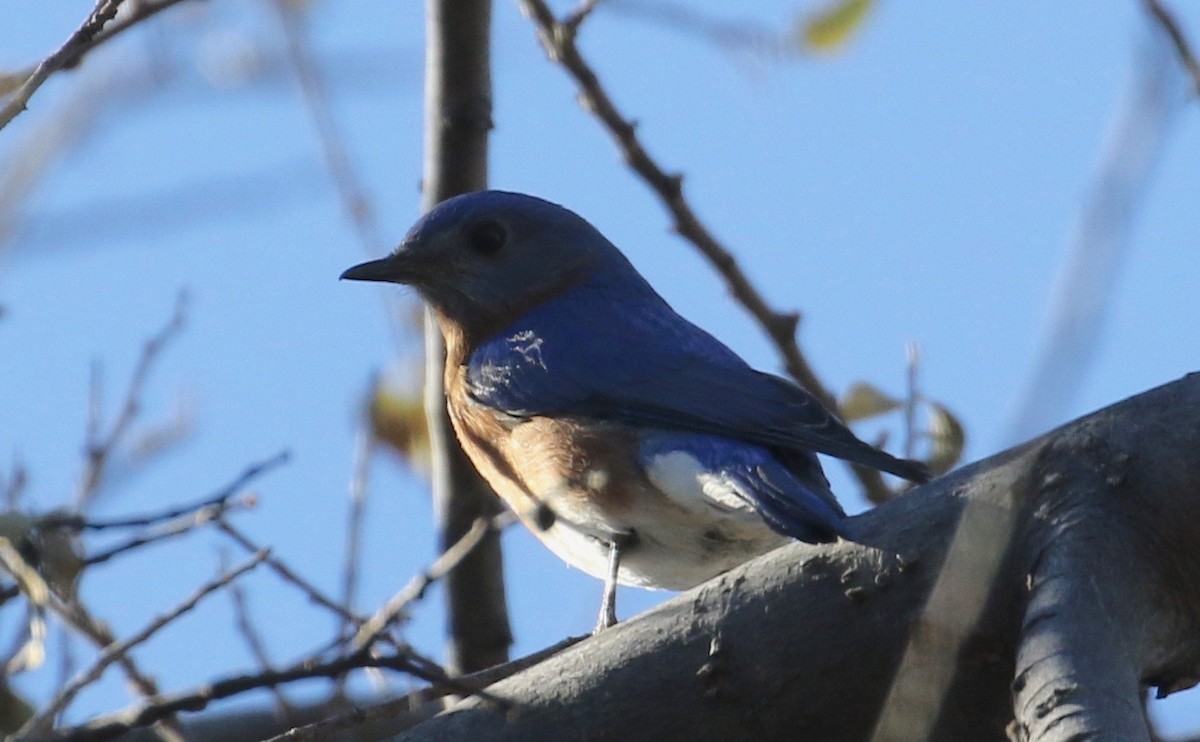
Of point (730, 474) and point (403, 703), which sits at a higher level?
point (730, 474)

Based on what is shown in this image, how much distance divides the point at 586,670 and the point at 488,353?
2.34 metres

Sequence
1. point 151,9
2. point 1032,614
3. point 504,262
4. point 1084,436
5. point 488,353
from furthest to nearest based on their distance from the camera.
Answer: point 504,262 < point 488,353 < point 151,9 < point 1084,436 < point 1032,614

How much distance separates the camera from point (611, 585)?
4180mm

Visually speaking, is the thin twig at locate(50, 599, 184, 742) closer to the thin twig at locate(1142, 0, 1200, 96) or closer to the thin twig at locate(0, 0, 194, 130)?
the thin twig at locate(0, 0, 194, 130)

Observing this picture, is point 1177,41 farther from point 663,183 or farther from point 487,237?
point 487,237

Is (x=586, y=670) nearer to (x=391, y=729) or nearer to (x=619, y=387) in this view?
(x=391, y=729)

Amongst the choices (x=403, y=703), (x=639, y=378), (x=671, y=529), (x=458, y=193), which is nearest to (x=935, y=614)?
(x=403, y=703)

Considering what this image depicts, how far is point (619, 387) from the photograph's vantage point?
457cm

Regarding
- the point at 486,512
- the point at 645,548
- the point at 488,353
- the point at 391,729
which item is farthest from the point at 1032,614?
the point at 488,353

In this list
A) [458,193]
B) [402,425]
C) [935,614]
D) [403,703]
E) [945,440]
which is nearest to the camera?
[935,614]

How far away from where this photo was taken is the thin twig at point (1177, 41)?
9.54ft

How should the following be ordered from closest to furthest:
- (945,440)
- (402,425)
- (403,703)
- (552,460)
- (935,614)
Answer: (935,614), (403,703), (945,440), (552,460), (402,425)

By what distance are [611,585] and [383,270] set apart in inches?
62.1

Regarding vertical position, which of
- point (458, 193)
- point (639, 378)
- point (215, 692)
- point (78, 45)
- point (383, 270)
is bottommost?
point (215, 692)
